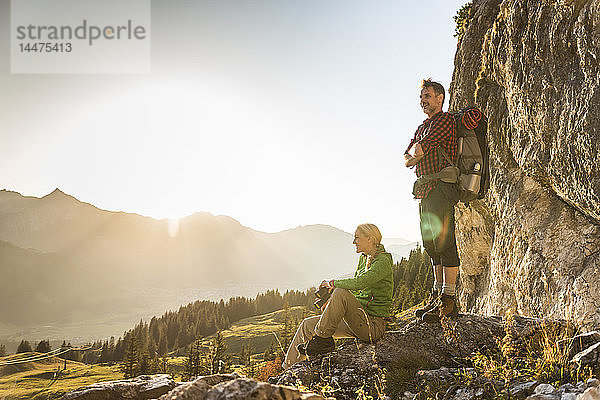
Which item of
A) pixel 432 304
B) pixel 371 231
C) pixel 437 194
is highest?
pixel 437 194

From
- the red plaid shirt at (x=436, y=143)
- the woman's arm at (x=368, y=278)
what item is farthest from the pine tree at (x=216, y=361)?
the red plaid shirt at (x=436, y=143)

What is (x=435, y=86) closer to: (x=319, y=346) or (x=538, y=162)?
(x=538, y=162)

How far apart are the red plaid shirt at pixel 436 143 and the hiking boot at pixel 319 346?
301 centimetres

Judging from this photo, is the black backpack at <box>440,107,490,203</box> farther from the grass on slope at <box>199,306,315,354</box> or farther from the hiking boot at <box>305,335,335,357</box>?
the grass on slope at <box>199,306,315,354</box>

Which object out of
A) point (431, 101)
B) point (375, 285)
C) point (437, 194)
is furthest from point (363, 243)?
point (431, 101)

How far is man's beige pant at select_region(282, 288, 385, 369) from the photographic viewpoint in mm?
6348

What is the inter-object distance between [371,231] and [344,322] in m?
1.56

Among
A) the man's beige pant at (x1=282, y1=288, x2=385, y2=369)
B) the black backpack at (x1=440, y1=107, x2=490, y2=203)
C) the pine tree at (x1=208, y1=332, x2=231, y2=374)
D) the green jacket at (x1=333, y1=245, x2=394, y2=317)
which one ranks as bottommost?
the pine tree at (x1=208, y1=332, x2=231, y2=374)

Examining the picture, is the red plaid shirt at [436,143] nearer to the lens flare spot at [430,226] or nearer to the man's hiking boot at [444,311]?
the lens flare spot at [430,226]

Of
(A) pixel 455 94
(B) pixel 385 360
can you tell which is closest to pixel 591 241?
(B) pixel 385 360

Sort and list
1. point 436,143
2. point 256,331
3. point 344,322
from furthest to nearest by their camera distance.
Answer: point 256,331, point 436,143, point 344,322

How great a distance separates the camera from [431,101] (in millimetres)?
7254

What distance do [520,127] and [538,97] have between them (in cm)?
108

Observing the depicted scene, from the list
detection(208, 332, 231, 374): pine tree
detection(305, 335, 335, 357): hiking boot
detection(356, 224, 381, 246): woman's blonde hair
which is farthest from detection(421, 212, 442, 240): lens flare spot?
detection(208, 332, 231, 374): pine tree
